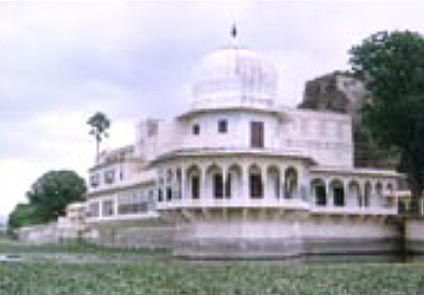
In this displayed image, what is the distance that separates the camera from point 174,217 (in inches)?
1905

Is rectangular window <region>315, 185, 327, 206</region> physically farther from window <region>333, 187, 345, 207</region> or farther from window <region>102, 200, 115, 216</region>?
window <region>102, 200, 115, 216</region>

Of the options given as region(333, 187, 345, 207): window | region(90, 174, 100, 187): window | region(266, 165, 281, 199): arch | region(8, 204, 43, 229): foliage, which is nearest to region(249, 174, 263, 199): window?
region(266, 165, 281, 199): arch

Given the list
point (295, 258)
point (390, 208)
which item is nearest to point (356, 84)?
point (390, 208)

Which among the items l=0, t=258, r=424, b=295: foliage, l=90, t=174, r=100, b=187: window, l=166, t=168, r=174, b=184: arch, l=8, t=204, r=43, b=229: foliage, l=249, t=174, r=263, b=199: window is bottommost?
l=0, t=258, r=424, b=295: foliage

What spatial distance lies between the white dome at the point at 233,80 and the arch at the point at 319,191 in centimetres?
→ 694

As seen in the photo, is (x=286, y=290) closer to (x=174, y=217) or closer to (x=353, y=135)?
(x=174, y=217)

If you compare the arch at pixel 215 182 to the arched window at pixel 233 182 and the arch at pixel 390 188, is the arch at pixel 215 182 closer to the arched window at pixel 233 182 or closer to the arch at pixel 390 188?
the arched window at pixel 233 182

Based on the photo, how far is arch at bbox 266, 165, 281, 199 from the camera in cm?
4766

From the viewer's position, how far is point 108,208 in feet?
231

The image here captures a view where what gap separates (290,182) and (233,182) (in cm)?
417

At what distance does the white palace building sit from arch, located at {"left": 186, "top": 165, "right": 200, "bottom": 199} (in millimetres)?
60

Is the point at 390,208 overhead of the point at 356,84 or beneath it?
beneath

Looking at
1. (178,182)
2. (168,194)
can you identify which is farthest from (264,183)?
(168,194)

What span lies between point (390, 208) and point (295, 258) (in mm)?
11989
